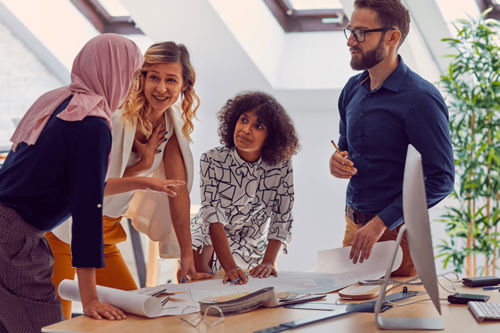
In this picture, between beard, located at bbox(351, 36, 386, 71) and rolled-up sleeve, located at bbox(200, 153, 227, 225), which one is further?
rolled-up sleeve, located at bbox(200, 153, 227, 225)

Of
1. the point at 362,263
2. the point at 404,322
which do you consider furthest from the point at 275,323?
the point at 362,263

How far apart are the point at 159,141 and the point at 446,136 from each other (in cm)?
111

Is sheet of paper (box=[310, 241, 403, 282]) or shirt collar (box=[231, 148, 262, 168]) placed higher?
shirt collar (box=[231, 148, 262, 168])

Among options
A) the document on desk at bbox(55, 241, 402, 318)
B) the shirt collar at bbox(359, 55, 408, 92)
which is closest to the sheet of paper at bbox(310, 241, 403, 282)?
the document on desk at bbox(55, 241, 402, 318)

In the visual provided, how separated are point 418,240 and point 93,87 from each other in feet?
3.36

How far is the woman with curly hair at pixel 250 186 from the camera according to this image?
8.14ft

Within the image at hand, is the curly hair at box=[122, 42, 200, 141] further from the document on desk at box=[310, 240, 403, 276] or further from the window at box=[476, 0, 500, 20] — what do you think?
the window at box=[476, 0, 500, 20]

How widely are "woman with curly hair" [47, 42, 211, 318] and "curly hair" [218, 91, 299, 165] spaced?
175 mm

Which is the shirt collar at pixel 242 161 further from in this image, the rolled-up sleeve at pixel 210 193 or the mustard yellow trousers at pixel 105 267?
the mustard yellow trousers at pixel 105 267

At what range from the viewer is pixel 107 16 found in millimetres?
5156

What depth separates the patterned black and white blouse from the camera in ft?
8.18

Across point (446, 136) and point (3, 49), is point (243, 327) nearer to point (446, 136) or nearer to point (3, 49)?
point (446, 136)

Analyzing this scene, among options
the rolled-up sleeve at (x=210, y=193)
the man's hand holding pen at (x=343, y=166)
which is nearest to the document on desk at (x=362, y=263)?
the man's hand holding pen at (x=343, y=166)

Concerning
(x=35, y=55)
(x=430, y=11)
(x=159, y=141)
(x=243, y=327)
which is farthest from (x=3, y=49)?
(x=243, y=327)
